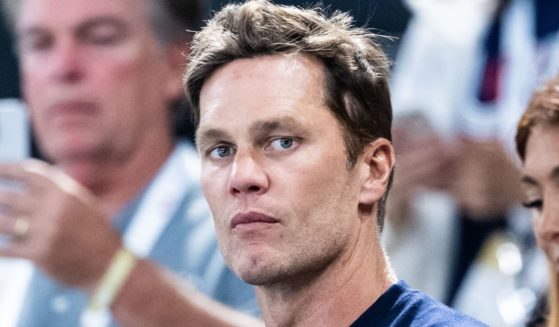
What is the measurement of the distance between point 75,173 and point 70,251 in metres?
0.26

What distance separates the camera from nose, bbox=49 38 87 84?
351 centimetres

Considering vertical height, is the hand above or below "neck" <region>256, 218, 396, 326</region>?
below

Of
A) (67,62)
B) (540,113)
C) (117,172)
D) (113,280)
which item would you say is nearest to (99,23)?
(67,62)

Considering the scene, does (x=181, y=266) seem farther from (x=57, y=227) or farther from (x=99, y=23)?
A: (x=99, y=23)

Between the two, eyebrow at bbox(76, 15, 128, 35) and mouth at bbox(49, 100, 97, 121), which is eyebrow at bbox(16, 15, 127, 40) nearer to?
eyebrow at bbox(76, 15, 128, 35)

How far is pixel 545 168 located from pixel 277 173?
2.84 feet

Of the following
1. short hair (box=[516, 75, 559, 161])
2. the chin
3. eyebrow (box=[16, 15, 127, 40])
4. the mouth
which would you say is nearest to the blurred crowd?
the mouth

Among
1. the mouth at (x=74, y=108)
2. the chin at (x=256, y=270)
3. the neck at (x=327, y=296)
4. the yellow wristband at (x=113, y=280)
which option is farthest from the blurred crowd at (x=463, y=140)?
the chin at (x=256, y=270)

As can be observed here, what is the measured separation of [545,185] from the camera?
2510mm

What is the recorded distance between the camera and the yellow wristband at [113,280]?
338cm

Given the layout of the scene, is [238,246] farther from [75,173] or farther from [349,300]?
[75,173]

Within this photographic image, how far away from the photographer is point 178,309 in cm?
330

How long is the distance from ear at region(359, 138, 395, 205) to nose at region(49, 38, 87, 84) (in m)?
1.72

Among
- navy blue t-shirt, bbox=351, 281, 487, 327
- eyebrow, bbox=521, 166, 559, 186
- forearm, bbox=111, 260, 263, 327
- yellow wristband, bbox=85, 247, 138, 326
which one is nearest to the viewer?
navy blue t-shirt, bbox=351, 281, 487, 327
